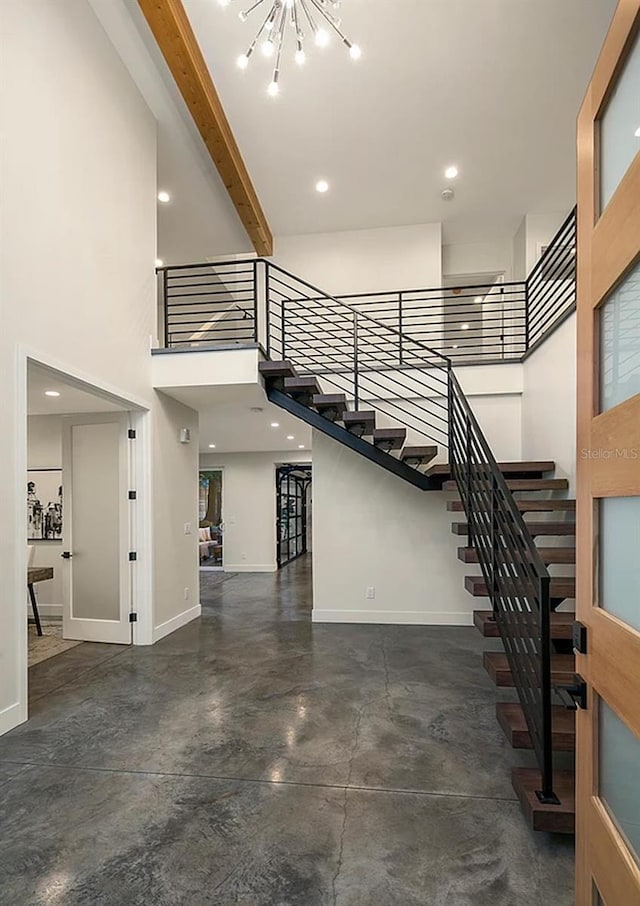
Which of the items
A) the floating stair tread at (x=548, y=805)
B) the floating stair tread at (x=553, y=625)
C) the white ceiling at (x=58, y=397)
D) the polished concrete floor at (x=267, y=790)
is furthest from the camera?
the white ceiling at (x=58, y=397)

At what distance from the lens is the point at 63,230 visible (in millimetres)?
3742

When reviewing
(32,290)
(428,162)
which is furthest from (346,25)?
(32,290)

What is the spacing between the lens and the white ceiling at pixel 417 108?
4473mm

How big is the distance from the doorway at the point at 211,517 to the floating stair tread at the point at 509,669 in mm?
8300

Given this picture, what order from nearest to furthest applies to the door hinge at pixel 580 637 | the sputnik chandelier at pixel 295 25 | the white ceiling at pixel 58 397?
1. the door hinge at pixel 580 637
2. the sputnik chandelier at pixel 295 25
3. the white ceiling at pixel 58 397

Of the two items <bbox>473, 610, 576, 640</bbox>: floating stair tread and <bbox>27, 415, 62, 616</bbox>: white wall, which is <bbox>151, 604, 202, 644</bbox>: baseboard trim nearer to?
<bbox>27, 415, 62, 616</bbox>: white wall

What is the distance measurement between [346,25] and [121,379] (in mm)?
3824

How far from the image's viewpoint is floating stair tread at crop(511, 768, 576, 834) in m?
2.00

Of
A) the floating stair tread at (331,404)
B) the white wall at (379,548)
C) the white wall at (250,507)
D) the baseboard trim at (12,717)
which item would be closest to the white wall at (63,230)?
the baseboard trim at (12,717)

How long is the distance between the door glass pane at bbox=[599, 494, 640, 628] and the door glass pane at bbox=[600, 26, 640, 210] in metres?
0.78

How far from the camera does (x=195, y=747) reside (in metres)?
2.89

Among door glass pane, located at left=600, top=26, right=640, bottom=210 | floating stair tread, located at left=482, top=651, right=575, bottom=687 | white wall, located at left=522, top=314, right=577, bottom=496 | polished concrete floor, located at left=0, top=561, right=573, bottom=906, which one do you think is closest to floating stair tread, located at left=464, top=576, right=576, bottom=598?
floating stair tread, located at left=482, top=651, right=575, bottom=687

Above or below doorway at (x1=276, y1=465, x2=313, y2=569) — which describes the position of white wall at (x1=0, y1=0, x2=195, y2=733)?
above

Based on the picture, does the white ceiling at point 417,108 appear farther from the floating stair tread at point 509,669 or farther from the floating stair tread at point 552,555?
the floating stair tread at point 509,669
